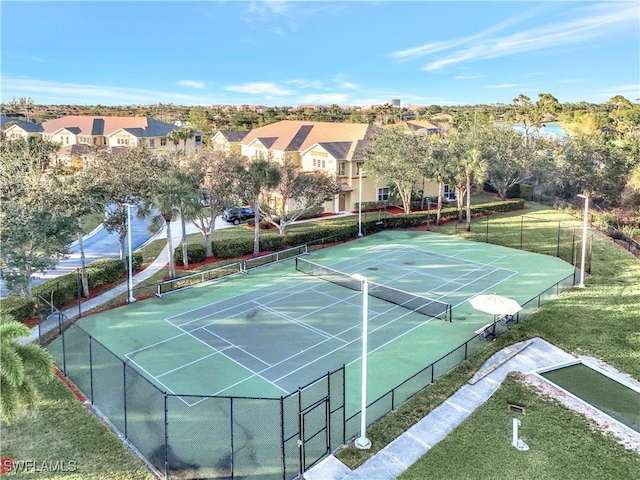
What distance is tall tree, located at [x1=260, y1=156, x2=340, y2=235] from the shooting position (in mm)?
32125

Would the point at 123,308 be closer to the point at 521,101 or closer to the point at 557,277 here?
the point at 557,277

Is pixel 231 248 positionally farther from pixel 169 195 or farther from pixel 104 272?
pixel 104 272

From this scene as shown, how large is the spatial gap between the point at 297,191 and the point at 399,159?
10.00 meters

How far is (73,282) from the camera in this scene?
22.2 metres

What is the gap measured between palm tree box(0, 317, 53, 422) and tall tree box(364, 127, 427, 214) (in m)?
31.9

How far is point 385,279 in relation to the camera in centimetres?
2570

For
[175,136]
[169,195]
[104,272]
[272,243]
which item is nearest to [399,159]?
[272,243]

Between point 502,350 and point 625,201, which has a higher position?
point 625,201

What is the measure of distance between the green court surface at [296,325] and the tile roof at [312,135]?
20731 mm

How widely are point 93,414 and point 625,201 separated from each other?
134 feet

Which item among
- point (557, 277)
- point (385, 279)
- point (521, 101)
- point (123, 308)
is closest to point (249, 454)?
point (123, 308)

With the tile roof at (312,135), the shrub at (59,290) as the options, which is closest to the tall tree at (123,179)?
the shrub at (59,290)

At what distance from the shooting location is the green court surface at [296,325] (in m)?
15.6

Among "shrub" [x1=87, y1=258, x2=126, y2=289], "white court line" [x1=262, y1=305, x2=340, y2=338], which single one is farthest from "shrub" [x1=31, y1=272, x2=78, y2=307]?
"white court line" [x1=262, y1=305, x2=340, y2=338]
